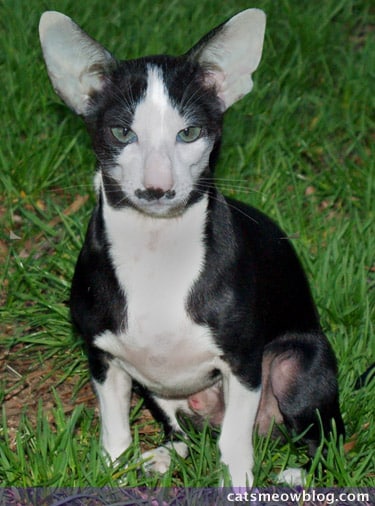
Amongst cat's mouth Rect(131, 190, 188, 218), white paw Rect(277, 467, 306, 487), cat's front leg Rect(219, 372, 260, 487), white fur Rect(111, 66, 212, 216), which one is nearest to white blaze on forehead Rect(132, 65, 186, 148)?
white fur Rect(111, 66, 212, 216)

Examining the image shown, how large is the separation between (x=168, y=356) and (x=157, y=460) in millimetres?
477

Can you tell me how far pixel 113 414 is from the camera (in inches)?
147

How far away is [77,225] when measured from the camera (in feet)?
15.7

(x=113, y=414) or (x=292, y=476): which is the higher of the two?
(x=113, y=414)

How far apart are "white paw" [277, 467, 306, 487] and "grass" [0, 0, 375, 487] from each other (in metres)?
0.03

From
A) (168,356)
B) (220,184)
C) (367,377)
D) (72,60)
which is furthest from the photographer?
(220,184)

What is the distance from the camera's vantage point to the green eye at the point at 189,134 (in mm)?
3297

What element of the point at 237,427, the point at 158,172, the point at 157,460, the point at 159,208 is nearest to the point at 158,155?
the point at 158,172

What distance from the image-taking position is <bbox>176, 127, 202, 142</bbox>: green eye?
→ 10.8 ft

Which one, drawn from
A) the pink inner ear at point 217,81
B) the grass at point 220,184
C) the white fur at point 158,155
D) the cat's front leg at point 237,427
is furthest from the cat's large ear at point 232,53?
the grass at point 220,184

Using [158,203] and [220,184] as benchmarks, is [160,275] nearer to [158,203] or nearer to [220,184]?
[158,203]

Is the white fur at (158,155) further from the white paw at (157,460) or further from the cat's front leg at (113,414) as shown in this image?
the white paw at (157,460)

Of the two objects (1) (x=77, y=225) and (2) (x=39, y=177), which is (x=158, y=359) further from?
(2) (x=39, y=177)

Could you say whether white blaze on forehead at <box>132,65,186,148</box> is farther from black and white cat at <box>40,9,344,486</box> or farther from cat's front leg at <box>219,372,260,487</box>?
cat's front leg at <box>219,372,260,487</box>
